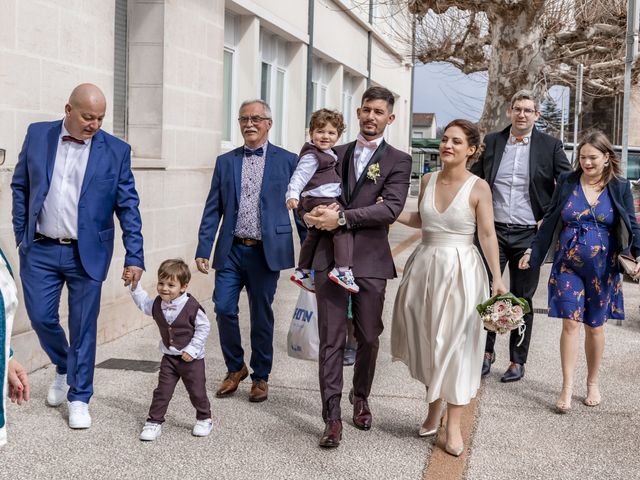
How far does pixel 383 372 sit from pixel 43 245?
2739 millimetres

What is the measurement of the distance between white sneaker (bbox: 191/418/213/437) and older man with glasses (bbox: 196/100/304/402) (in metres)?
0.80

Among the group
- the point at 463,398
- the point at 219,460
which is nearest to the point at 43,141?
the point at 219,460

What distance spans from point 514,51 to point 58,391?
11.6 meters

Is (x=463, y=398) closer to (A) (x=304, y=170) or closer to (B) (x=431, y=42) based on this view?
(A) (x=304, y=170)

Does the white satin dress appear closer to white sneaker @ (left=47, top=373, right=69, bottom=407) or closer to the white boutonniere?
the white boutonniere

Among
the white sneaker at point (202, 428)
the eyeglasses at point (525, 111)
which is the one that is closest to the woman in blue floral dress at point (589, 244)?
the eyeglasses at point (525, 111)

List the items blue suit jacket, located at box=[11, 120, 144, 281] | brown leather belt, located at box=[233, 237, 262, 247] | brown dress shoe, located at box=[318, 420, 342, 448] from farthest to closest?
brown leather belt, located at box=[233, 237, 262, 247], blue suit jacket, located at box=[11, 120, 144, 281], brown dress shoe, located at box=[318, 420, 342, 448]

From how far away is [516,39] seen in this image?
1544 cm

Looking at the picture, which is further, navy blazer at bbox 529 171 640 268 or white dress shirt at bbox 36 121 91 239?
navy blazer at bbox 529 171 640 268

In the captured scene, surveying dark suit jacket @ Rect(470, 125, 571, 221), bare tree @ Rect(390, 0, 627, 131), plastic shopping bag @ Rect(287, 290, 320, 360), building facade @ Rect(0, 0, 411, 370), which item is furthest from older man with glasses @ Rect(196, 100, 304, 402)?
bare tree @ Rect(390, 0, 627, 131)

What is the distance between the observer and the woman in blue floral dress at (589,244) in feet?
19.5

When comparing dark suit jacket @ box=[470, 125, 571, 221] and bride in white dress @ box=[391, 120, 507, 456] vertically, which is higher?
dark suit jacket @ box=[470, 125, 571, 221]

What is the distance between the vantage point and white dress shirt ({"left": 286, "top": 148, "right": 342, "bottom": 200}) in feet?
16.6

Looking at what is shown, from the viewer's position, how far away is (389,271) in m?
5.26
